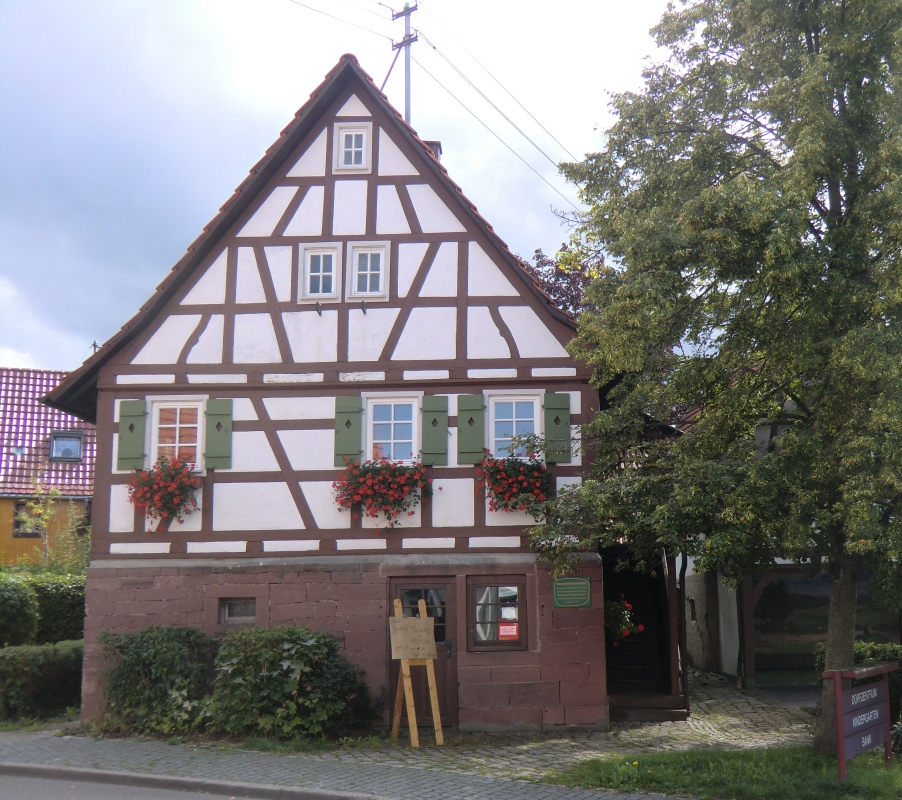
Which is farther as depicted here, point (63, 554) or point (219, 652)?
point (63, 554)

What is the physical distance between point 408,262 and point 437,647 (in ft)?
17.9

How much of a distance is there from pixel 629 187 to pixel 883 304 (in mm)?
3526

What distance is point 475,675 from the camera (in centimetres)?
1311

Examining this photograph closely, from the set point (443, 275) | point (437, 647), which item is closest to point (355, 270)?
point (443, 275)

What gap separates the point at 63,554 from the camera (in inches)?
864

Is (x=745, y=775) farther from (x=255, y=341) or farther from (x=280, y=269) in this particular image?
(x=280, y=269)

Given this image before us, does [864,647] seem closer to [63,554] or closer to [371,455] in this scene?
[371,455]

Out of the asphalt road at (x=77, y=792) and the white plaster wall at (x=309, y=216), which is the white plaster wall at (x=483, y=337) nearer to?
the white plaster wall at (x=309, y=216)

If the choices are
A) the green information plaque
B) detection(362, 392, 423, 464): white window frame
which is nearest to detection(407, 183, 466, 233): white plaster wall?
detection(362, 392, 423, 464): white window frame

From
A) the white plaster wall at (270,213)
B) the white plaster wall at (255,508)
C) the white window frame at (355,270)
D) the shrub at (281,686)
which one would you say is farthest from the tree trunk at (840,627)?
the white plaster wall at (270,213)

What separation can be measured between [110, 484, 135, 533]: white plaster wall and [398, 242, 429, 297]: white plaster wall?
483cm

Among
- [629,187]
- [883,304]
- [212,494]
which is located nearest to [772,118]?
[629,187]

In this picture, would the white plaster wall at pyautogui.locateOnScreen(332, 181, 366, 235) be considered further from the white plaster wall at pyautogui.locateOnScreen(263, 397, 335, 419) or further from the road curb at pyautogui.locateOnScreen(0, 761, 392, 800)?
the road curb at pyautogui.locateOnScreen(0, 761, 392, 800)

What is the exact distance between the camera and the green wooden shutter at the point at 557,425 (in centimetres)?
1329
